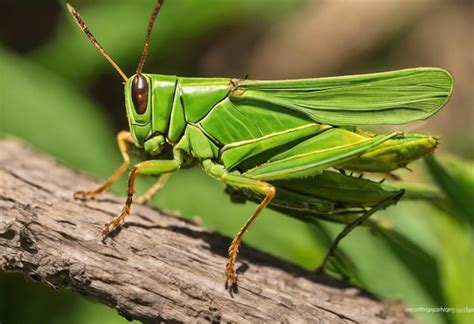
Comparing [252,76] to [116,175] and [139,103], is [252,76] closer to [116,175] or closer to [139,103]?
[116,175]

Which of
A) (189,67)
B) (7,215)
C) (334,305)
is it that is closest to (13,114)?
(189,67)

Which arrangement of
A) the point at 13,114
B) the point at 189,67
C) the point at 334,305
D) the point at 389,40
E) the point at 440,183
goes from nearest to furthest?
the point at 334,305, the point at 440,183, the point at 13,114, the point at 189,67, the point at 389,40

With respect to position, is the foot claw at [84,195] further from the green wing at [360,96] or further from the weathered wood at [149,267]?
the green wing at [360,96]

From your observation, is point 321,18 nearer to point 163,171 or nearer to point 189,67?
point 189,67

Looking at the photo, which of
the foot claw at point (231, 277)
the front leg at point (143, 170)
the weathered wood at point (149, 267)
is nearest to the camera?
the weathered wood at point (149, 267)

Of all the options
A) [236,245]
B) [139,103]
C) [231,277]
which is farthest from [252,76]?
[231,277]

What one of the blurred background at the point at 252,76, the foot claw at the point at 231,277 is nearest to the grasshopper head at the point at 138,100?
the foot claw at the point at 231,277
